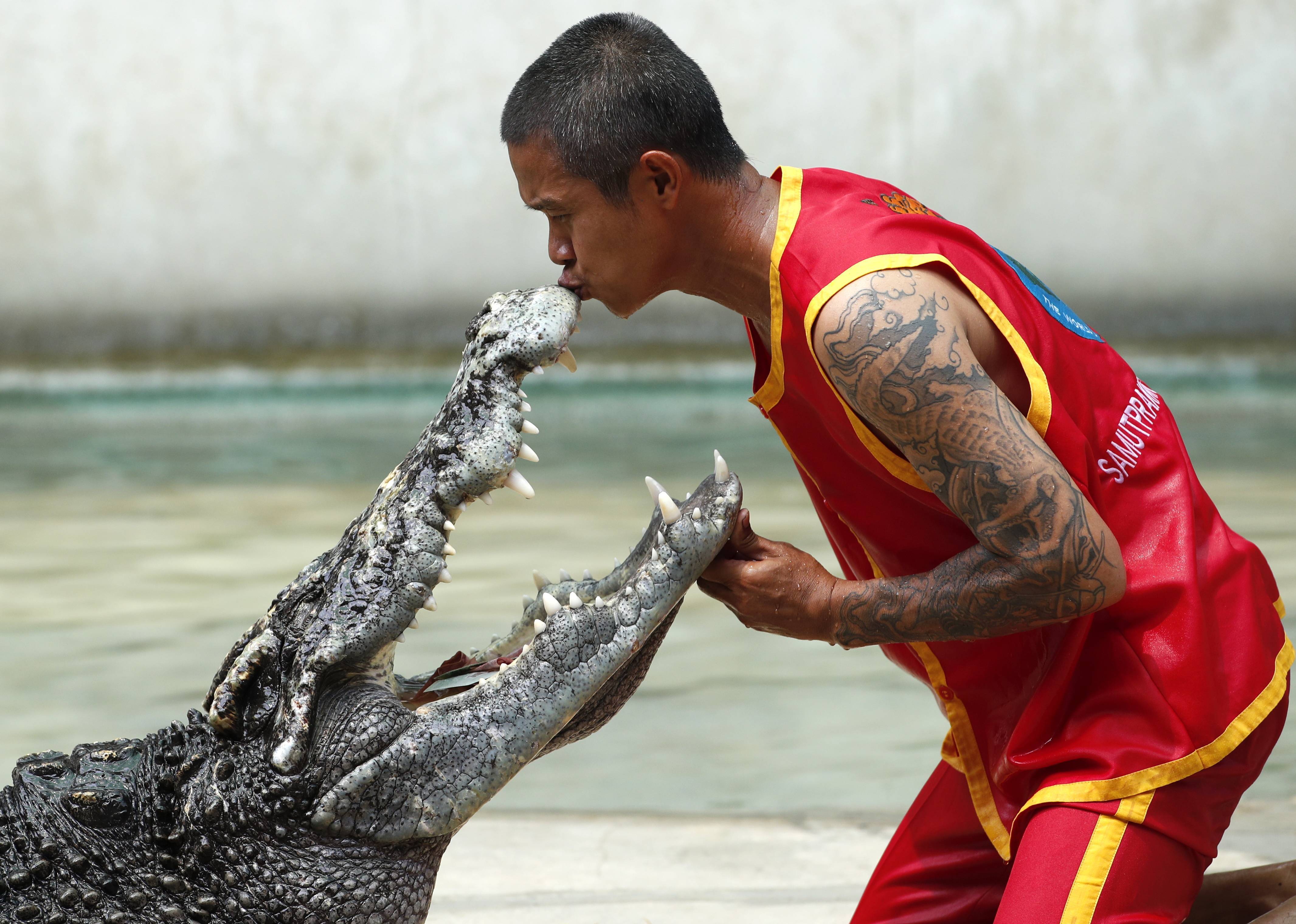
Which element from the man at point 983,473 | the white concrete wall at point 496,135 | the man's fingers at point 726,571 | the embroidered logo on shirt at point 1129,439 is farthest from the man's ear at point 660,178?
the white concrete wall at point 496,135

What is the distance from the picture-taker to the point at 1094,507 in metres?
1.83

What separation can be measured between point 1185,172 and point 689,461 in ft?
23.8

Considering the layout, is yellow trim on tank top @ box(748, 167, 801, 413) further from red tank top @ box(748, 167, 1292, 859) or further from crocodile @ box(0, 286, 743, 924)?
crocodile @ box(0, 286, 743, 924)

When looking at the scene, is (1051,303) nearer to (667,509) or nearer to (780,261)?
(780,261)

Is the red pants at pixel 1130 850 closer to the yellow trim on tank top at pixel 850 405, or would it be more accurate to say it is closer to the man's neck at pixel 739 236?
the yellow trim on tank top at pixel 850 405

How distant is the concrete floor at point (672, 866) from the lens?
113 inches

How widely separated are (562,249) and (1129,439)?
Answer: 909 mm

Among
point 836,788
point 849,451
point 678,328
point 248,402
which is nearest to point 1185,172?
point 678,328

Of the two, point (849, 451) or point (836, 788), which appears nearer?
point (849, 451)

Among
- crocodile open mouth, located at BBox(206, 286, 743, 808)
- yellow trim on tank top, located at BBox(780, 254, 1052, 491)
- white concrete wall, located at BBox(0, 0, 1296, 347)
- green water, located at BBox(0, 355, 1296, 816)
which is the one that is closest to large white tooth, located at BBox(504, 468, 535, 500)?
crocodile open mouth, located at BBox(206, 286, 743, 808)

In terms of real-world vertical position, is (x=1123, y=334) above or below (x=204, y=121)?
below

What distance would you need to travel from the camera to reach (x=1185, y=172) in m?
13.2

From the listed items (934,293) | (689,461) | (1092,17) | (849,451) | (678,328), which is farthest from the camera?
(678,328)

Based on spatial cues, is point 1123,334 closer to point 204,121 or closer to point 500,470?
point 204,121
